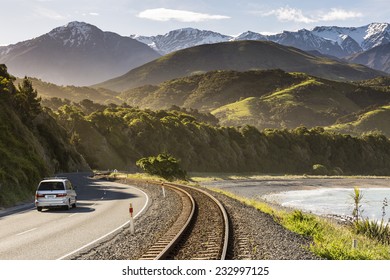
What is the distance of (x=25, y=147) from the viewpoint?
1693 inches

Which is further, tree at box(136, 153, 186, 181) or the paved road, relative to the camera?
tree at box(136, 153, 186, 181)

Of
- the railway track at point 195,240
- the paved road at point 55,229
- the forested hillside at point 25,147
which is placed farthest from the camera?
the forested hillside at point 25,147

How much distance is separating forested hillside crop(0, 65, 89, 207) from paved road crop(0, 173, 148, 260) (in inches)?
209

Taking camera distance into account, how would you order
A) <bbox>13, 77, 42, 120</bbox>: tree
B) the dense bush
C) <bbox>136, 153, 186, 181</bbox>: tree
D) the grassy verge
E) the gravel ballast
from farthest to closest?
the dense bush < <bbox>136, 153, 186, 181</bbox>: tree < <bbox>13, 77, 42, 120</bbox>: tree < the grassy verge < the gravel ballast

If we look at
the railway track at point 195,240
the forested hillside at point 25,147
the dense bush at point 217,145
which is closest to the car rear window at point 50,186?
the forested hillside at point 25,147

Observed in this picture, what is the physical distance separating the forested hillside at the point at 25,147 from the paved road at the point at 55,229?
209 inches

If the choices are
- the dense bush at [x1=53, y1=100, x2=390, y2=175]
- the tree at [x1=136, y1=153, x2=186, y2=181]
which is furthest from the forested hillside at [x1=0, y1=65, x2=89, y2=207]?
the dense bush at [x1=53, y1=100, x2=390, y2=175]

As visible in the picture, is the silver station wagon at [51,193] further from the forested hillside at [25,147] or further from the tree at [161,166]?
the tree at [161,166]

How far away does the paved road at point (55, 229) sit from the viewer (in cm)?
1546

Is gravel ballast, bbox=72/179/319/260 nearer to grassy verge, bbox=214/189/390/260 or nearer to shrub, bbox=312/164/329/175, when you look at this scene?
grassy verge, bbox=214/189/390/260

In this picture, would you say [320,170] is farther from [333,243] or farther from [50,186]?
[333,243]

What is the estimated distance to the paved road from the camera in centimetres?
1546

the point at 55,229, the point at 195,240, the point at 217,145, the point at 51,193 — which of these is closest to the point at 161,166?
the point at 51,193
